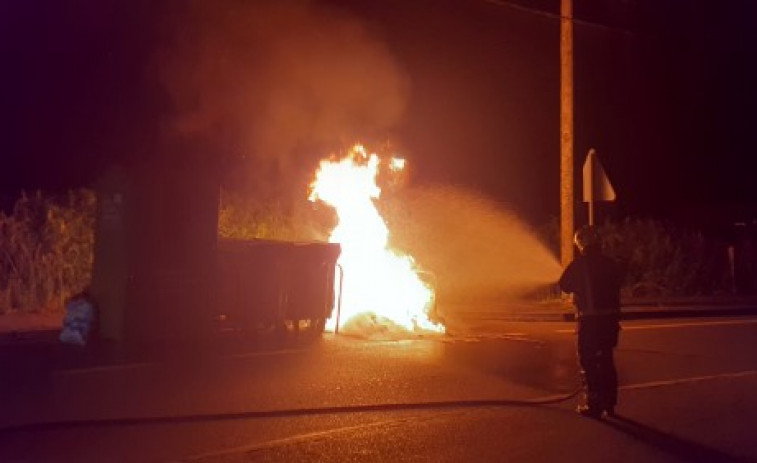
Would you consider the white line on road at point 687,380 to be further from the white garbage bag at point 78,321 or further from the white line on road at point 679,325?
the white garbage bag at point 78,321

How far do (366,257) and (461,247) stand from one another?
320 inches

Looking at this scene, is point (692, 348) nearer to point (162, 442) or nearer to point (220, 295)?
point (220, 295)

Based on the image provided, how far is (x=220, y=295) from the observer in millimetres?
12805

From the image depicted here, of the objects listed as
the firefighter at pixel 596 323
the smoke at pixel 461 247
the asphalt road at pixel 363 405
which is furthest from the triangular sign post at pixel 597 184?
the firefighter at pixel 596 323

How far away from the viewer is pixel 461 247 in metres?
22.7

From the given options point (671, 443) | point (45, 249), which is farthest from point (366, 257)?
point (671, 443)

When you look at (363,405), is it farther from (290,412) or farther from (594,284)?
(594,284)

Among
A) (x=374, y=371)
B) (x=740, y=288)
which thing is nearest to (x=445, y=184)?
(x=740, y=288)

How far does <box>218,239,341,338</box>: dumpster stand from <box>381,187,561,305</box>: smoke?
23.3 ft

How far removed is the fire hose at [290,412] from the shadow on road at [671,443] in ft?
3.35

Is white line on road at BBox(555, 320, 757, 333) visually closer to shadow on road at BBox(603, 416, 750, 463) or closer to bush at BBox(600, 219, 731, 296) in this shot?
bush at BBox(600, 219, 731, 296)

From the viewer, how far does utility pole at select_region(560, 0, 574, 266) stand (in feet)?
65.3

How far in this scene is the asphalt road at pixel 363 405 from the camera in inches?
270

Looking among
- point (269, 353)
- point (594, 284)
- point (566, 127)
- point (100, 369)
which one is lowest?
point (100, 369)
